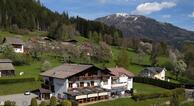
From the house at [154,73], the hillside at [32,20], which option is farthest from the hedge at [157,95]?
the hillside at [32,20]

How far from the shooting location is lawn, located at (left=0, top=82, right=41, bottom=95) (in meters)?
69.8

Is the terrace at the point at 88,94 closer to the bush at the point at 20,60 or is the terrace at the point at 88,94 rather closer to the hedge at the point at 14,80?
the hedge at the point at 14,80

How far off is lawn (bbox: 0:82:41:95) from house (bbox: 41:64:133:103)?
390 cm

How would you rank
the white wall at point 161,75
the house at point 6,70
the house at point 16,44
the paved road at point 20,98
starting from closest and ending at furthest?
the paved road at point 20,98
the house at point 6,70
the white wall at point 161,75
the house at point 16,44

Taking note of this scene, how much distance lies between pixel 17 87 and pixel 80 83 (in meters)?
13.6

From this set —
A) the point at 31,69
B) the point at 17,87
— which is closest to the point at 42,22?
the point at 31,69

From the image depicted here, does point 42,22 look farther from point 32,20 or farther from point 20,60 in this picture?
point 20,60

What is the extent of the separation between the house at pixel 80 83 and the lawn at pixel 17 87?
12.8 ft

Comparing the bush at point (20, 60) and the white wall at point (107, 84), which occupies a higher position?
the bush at point (20, 60)

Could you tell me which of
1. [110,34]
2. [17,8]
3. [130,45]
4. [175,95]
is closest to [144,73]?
[175,95]

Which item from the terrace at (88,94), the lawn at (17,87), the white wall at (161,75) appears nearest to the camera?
the terrace at (88,94)

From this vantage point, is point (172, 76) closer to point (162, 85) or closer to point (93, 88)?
point (162, 85)

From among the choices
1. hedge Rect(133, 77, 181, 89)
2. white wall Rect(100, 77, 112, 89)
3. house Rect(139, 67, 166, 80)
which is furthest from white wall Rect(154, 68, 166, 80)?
white wall Rect(100, 77, 112, 89)

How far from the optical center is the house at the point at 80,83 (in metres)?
66.0
